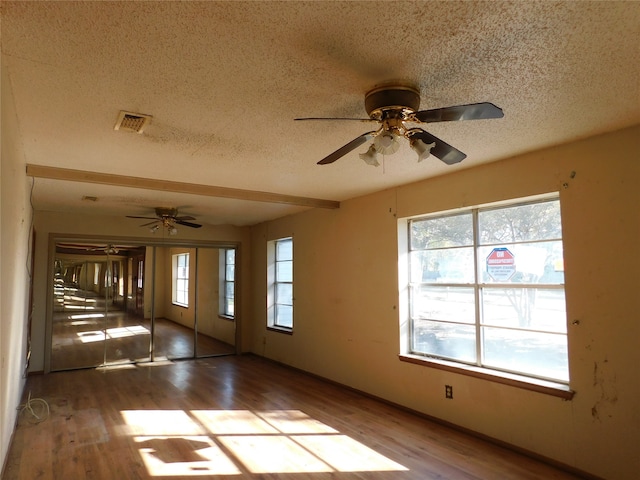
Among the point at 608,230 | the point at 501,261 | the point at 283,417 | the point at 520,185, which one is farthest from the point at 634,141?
the point at 283,417

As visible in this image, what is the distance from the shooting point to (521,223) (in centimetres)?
365

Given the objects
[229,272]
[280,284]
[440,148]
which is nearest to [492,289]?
[440,148]

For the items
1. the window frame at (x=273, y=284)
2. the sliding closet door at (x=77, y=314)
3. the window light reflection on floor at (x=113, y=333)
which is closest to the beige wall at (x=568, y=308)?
the window frame at (x=273, y=284)

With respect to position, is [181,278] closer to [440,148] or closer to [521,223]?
[521,223]

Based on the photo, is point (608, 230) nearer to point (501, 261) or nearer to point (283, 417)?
point (501, 261)

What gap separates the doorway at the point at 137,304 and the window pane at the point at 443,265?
14.3ft

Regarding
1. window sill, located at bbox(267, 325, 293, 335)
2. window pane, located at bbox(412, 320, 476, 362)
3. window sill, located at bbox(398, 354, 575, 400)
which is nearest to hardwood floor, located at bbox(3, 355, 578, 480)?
window sill, located at bbox(398, 354, 575, 400)

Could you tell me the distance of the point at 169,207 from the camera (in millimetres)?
5973

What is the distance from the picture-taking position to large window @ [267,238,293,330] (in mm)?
6949

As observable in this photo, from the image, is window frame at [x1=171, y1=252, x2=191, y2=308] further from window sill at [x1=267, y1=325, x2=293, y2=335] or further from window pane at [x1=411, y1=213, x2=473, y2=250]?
window pane at [x1=411, y1=213, x2=473, y2=250]

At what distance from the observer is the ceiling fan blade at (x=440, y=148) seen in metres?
2.38

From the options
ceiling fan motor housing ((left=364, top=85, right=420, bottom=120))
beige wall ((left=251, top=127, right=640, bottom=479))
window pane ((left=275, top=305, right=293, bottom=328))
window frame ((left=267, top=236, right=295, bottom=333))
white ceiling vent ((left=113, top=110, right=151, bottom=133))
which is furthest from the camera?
window frame ((left=267, top=236, right=295, bottom=333))

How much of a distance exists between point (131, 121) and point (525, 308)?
3.38 m

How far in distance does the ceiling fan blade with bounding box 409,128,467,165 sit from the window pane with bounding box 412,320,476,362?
2.04 metres
